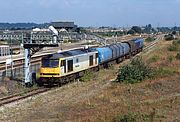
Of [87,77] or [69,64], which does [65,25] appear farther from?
[69,64]

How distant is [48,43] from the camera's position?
35.4m

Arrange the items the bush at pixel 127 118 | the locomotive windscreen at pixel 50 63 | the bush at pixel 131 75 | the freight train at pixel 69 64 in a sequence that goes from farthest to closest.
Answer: the bush at pixel 131 75
the freight train at pixel 69 64
the locomotive windscreen at pixel 50 63
the bush at pixel 127 118

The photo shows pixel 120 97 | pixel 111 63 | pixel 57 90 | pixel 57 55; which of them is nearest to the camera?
pixel 120 97

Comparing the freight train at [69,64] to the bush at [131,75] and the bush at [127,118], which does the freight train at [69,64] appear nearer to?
the bush at [131,75]

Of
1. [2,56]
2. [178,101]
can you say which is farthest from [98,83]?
[2,56]

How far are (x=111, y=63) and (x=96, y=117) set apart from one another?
33.4m

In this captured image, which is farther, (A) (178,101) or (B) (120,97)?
(B) (120,97)

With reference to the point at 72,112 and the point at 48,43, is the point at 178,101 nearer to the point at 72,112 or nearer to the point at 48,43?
the point at 72,112

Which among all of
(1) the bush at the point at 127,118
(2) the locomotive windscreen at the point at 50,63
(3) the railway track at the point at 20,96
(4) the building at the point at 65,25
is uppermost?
(4) the building at the point at 65,25

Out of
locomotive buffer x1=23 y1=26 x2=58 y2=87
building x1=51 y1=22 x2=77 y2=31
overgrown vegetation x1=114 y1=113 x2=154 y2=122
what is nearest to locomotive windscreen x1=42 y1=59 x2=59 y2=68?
locomotive buffer x1=23 y1=26 x2=58 y2=87

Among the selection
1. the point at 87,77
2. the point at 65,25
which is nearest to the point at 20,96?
the point at 87,77

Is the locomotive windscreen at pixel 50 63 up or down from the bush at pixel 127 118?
up

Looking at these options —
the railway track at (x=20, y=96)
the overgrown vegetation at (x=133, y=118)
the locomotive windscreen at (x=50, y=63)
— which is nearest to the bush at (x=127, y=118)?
the overgrown vegetation at (x=133, y=118)

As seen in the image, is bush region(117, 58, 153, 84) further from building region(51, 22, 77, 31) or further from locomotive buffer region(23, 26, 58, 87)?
building region(51, 22, 77, 31)
